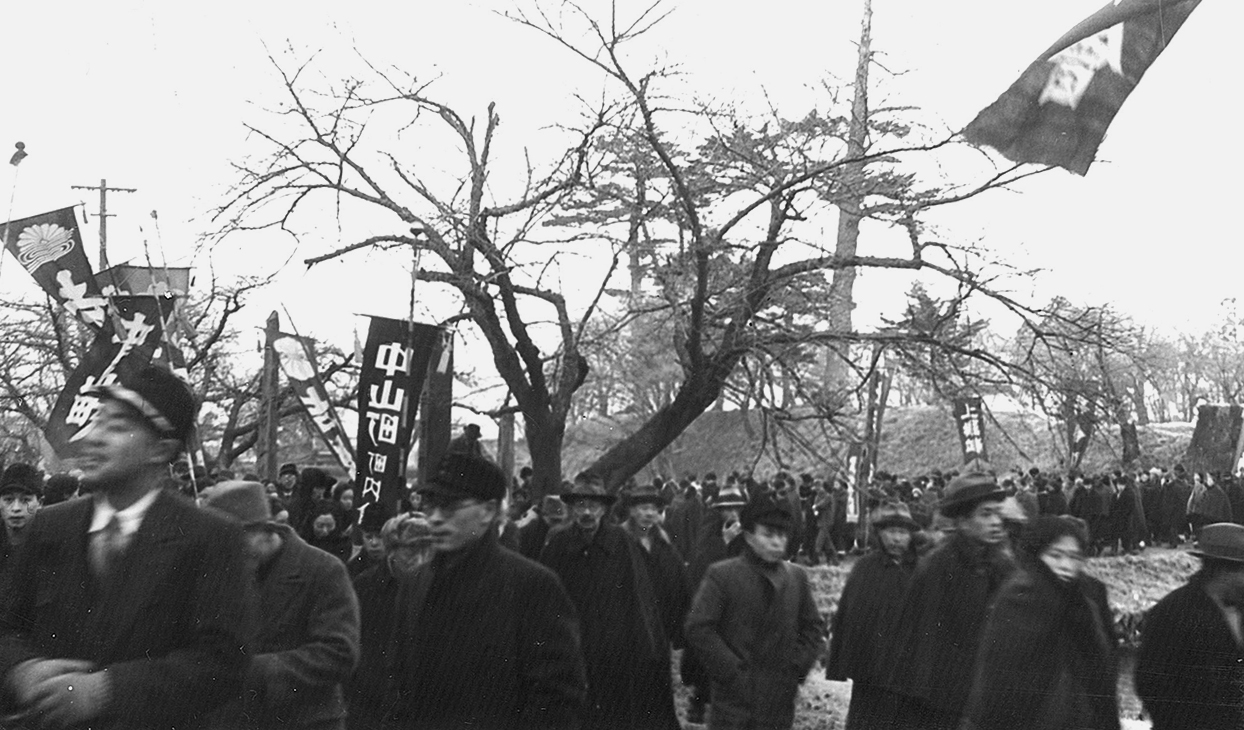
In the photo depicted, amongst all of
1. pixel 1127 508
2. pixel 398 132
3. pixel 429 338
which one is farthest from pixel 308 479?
pixel 1127 508

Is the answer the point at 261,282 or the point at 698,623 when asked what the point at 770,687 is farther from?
the point at 261,282

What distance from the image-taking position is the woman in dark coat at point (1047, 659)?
436 cm

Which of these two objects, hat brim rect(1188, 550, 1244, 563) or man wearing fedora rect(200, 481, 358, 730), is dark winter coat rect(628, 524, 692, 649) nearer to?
man wearing fedora rect(200, 481, 358, 730)

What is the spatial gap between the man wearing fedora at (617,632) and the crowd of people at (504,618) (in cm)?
1

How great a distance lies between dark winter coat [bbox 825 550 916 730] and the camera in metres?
5.97

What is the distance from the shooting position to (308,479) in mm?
11367

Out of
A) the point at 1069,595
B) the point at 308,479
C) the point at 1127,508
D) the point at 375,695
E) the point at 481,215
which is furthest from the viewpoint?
the point at 1127,508

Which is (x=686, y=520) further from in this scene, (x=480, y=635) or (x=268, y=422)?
(x=480, y=635)

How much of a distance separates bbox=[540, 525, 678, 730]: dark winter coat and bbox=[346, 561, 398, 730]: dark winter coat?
861 millimetres

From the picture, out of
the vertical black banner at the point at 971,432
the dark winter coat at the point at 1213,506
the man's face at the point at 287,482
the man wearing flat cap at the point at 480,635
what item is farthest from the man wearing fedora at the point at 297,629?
the dark winter coat at the point at 1213,506

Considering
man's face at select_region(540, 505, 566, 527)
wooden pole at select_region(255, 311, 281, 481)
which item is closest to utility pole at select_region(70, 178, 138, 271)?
wooden pole at select_region(255, 311, 281, 481)

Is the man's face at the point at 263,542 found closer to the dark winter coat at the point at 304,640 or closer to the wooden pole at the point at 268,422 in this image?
the dark winter coat at the point at 304,640

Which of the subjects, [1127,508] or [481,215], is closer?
[481,215]

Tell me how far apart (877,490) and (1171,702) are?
9980mm
